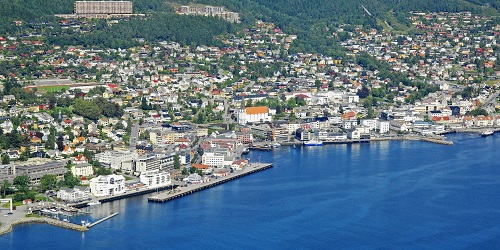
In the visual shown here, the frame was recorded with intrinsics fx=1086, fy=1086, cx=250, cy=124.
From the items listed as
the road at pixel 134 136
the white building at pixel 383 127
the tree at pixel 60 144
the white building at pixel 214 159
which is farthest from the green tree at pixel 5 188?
the white building at pixel 383 127

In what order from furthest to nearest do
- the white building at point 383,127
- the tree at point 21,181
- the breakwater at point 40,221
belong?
the white building at point 383,127 < the tree at point 21,181 < the breakwater at point 40,221

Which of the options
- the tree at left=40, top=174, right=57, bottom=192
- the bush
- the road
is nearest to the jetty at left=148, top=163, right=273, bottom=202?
the tree at left=40, top=174, right=57, bottom=192

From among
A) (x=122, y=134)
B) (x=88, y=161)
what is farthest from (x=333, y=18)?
(x=88, y=161)

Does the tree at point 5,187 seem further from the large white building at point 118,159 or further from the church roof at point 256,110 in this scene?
the church roof at point 256,110

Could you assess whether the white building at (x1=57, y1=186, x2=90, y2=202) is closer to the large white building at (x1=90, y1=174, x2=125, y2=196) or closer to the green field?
the large white building at (x1=90, y1=174, x2=125, y2=196)

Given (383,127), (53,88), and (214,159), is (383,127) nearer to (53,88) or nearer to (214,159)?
(214,159)

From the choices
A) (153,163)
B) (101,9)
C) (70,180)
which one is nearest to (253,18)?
(101,9)

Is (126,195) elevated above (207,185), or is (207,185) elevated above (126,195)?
(207,185)
